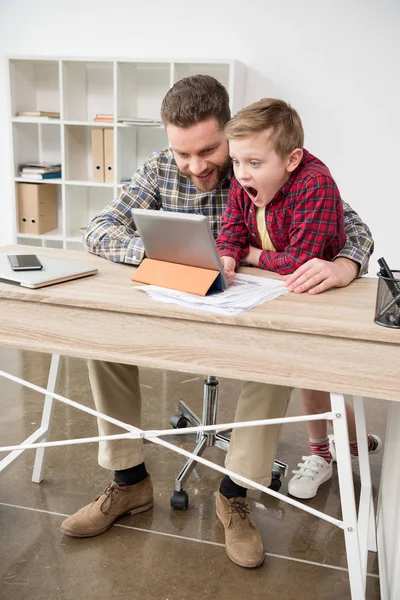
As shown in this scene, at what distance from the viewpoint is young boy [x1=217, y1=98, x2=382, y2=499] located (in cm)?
144

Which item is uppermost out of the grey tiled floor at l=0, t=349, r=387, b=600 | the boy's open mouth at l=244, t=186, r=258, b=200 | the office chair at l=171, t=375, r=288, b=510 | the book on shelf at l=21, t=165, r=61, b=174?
the boy's open mouth at l=244, t=186, r=258, b=200

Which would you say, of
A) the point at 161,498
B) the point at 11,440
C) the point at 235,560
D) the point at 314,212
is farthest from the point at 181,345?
the point at 11,440

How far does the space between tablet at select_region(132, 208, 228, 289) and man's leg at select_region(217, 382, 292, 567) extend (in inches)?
14.3

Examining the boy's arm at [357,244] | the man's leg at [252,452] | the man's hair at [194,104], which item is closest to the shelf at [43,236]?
the man's hair at [194,104]

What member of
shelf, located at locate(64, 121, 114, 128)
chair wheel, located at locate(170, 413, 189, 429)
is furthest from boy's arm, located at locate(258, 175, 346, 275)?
shelf, located at locate(64, 121, 114, 128)

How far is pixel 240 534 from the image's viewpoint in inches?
63.8

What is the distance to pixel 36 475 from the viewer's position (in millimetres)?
1936

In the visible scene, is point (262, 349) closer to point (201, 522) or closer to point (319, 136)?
point (201, 522)

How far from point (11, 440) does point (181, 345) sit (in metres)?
1.27

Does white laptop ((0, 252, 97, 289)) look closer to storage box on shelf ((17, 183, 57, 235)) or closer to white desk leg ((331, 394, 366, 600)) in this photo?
white desk leg ((331, 394, 366, 600))

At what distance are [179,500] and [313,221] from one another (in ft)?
3.17

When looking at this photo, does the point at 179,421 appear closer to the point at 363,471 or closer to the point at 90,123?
the point at 363,471

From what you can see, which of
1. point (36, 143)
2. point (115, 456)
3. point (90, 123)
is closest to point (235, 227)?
point (115, 456)

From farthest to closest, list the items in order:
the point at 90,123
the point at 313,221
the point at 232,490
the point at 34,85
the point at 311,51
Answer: the point at 34,85 < the point at 90,123 < the point at 311,51 < the point at 232,490 < the point at 313,221
